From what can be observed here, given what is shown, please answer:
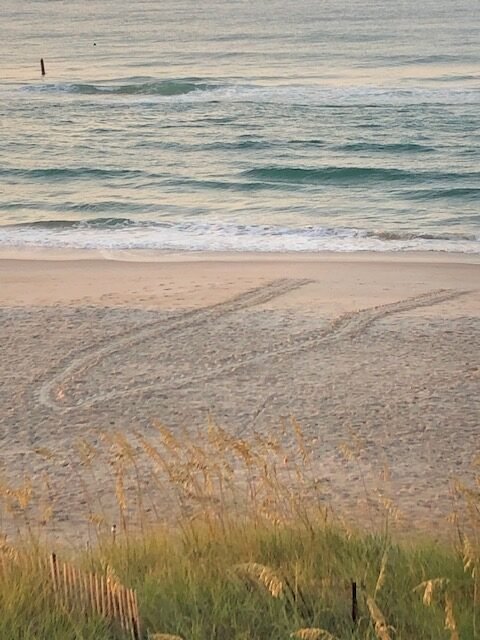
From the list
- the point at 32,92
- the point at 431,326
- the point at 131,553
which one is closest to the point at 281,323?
the point at 431,326

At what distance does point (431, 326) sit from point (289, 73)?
3073 cm

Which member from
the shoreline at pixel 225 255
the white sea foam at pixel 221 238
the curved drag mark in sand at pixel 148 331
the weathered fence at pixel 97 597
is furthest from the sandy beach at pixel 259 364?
the weathered fence at pixel 97 597

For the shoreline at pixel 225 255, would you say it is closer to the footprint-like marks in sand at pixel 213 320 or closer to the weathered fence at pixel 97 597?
the footprint-like marks in sand at pixel 213 320

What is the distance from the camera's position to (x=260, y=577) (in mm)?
3781

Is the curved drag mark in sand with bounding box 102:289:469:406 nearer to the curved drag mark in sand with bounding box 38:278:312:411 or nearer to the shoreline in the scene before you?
the curved drag mark in sand with bounding box 38:278:312:411

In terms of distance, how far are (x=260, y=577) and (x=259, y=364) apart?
5.29 meters

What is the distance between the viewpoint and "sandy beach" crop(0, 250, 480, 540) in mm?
7047

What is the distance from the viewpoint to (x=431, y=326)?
401 inches

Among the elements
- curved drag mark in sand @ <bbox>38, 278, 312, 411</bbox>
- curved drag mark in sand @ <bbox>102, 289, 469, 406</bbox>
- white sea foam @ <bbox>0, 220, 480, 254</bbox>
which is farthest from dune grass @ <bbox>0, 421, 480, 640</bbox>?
white sea foam @ <bbox>0, 220, 480, 254</bbox>

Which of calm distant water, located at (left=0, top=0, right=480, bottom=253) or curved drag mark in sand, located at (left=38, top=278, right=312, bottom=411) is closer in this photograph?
curved drag mark in sand, located at (left=38, top=278, right=312, bottom=411)

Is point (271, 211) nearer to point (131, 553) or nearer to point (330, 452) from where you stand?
point (330, 452)

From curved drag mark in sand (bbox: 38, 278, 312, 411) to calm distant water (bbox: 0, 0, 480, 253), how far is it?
9.80 ft

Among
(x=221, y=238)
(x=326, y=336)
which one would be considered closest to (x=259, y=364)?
(x=326, y=336)

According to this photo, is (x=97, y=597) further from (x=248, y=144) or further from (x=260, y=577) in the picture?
(x=248, y=144)
